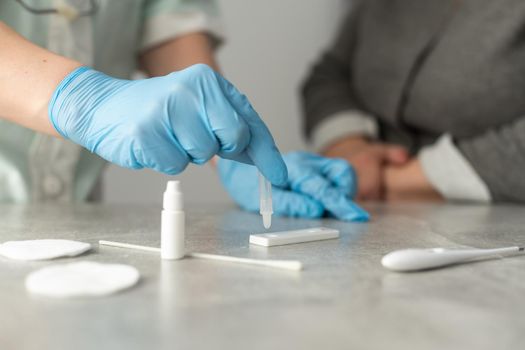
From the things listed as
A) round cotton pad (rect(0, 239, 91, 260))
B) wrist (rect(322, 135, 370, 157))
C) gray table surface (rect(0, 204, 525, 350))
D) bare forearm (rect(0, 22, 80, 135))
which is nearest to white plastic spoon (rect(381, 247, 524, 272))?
gray table surface (rect(0, 204, 525, 350))

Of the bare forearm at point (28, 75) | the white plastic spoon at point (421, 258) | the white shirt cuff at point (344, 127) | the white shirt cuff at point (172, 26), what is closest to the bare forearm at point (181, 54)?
the white shirt cuff at point (172, 26)

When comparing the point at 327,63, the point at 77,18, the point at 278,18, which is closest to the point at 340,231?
the point at 77,18

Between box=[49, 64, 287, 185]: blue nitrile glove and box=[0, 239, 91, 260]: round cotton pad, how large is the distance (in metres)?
0.14

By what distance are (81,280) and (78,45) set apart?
77cm

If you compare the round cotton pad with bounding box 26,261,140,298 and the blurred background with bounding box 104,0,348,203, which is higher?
the blurred background with bounding box 104,0,348,203

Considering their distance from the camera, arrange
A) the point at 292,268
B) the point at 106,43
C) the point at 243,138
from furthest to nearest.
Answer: the point at 106,43
the point at 243,138
the point at 292,268

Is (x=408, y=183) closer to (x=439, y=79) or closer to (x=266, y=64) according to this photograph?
(x=439, y=79)

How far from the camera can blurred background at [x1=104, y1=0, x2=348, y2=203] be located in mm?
1977

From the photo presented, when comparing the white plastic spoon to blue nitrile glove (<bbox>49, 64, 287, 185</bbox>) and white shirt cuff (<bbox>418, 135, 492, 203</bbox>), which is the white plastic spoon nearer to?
blue nitrile glove (<bbox>49, 64, 287, 185</bbox>)

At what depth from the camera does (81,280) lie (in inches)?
19.2

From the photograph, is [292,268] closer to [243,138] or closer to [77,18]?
[243,138]

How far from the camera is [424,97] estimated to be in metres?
1.67

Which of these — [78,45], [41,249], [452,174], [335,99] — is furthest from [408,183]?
[41,249]

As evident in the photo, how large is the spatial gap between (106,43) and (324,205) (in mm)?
607
